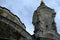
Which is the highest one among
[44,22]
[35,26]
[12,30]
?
[44,22]

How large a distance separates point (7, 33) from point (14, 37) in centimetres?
52

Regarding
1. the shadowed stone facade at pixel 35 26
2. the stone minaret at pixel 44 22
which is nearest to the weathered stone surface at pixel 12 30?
the shadowed stone facade at pixel 35 26

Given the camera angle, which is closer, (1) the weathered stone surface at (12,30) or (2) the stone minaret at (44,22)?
(1) the weathered stone surface at (12,30)

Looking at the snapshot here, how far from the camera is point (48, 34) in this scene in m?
15.9

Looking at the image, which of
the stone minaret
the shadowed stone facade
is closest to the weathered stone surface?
the shadowed stone facade

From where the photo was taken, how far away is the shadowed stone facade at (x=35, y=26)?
15000mm

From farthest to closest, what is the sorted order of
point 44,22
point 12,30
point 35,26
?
point 35,26
point 44,22
point 12,30

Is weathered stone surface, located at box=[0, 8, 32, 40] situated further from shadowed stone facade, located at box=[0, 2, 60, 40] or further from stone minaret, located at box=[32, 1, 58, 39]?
stone minaret, located at box=[32, 1, 58, 39]

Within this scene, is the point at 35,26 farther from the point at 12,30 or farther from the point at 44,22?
the point at 12,30

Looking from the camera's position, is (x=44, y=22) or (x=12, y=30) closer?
(x=12, y=30)

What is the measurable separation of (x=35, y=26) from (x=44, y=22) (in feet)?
2.24

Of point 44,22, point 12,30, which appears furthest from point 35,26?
point 12,30

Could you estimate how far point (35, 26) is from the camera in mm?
16641

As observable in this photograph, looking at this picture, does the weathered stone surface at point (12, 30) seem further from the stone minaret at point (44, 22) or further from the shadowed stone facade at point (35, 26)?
the stone minaret at point (44, 22)
